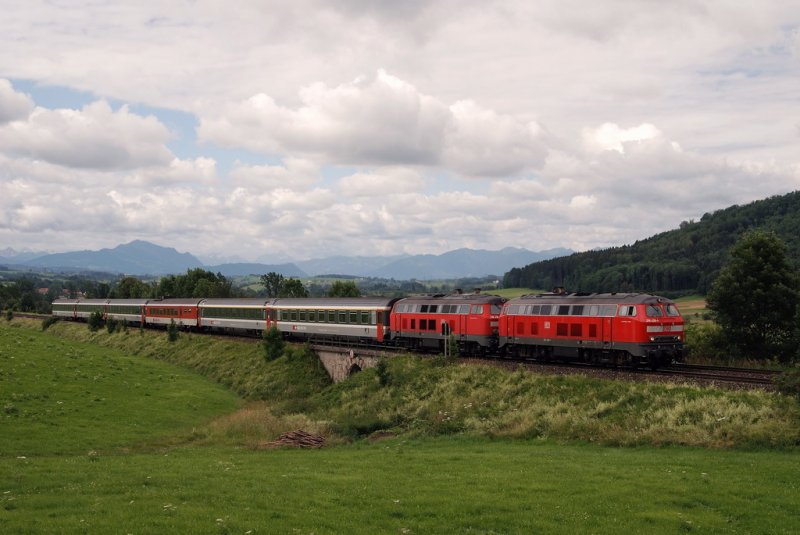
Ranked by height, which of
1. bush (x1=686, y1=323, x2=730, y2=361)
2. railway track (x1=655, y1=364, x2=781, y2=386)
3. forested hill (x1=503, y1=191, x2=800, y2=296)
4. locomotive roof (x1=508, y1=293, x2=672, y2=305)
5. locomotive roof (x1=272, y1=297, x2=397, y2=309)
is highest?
forested hill (x1=503, y1=191, x2=800, y2=296)

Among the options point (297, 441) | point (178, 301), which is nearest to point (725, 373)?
point (297, 441)

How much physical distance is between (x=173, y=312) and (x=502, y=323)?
5780 cm

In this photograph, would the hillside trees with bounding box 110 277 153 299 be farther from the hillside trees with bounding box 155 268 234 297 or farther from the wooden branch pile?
the wooden branch pile

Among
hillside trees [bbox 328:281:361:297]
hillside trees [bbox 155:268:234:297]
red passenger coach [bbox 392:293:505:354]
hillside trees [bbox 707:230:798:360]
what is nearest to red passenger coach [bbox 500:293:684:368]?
red passenger coach [bbox 392:293:505:354]

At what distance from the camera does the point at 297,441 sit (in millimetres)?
30641

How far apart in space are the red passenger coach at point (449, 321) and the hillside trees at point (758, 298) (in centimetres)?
1360

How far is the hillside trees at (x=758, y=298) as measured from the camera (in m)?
38.4

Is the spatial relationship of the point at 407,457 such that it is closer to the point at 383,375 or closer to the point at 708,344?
the point at 383,375

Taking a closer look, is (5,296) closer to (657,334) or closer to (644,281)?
(644,281)

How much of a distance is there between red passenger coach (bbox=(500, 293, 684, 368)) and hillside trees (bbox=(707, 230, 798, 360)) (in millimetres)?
5740

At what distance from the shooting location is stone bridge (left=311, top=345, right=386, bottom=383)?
4769cm

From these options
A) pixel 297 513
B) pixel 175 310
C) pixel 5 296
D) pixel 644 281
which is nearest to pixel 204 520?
pixel 297 513

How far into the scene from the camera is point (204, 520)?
14.4 m

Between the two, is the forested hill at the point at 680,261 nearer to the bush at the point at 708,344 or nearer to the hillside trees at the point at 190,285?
the hillside trees at the point at 190,285
